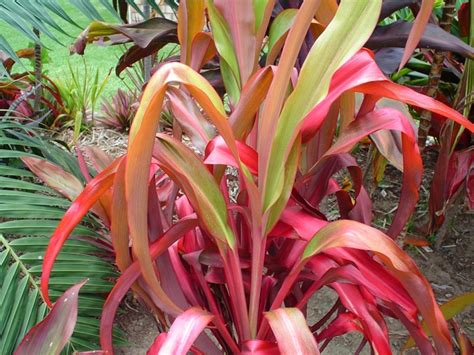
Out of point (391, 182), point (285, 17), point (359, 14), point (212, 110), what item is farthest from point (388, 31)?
point (391, 182)

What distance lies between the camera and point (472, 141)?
1.21 m

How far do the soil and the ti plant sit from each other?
249 millimetres

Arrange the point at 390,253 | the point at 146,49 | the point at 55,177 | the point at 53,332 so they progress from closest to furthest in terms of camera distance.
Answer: the point at 390,253
the point at 53,332
the point at 55,177
the point at 146,49

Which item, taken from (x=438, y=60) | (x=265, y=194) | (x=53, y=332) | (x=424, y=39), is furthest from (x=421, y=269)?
(x=53, y=332)

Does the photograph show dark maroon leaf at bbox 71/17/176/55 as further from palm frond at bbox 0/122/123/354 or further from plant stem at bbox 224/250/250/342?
plant stem at bbox 224/250/250/342

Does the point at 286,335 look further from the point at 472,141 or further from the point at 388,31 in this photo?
the point at 472,141

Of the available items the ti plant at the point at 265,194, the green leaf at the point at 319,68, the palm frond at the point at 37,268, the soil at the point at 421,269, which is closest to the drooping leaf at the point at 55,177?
the palm frond at the point at 37,268

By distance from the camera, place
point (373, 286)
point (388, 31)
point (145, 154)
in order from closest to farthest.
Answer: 1. point (145, 154)
2. point (373, 286)
3. point (388, 31)

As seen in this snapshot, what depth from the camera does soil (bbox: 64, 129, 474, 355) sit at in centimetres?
98

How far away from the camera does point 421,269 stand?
1.19 metres

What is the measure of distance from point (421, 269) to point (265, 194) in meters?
0.74

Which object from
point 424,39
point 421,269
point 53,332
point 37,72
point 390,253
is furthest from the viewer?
point 37,72

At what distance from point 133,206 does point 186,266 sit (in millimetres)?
288

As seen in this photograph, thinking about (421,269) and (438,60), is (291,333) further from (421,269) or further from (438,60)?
(421,269)
